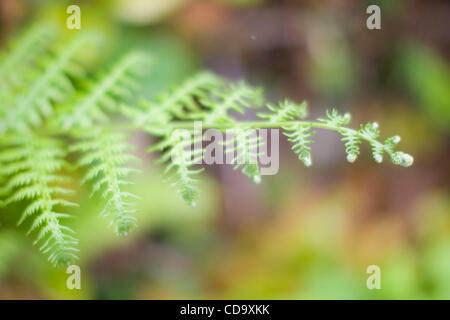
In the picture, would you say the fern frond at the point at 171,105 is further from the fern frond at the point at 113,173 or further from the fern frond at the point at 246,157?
the fern frond at the point at 246,157

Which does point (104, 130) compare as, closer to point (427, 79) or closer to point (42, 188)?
point (42, 188)

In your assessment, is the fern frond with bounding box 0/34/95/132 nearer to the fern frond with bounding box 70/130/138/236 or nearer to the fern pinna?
the fern pinna

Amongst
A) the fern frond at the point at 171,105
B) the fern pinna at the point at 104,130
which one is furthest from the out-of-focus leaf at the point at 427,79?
the fern frond at the point at 171,105

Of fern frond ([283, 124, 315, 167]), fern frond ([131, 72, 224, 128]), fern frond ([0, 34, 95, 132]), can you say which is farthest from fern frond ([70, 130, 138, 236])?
fern frond ([283, 124, 315, 167])

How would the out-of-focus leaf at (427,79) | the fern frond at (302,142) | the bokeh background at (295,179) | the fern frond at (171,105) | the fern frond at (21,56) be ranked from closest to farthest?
1. the fern frond at (302,142)
2. the fern frond at (171,105)
3. the fern frond at (21,56)
4. the bokeh background at (295,179)
5. the out-of-focus leaf at (427,79)

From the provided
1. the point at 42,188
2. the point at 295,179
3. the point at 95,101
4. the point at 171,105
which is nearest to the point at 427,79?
the point at 295,179
